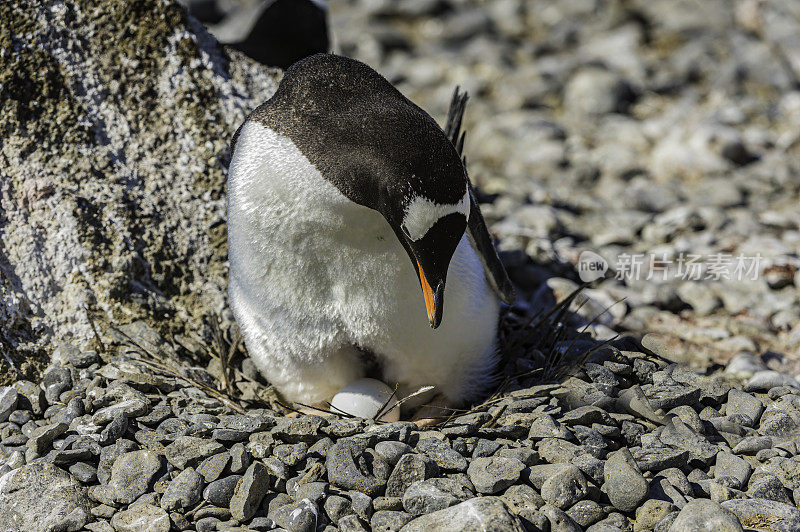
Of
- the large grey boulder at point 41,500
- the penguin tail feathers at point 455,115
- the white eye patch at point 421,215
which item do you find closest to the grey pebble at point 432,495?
the white eye patch at point 421,215

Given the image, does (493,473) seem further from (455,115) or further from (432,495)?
(455,115)

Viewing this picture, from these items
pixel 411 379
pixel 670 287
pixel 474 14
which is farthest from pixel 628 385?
pixel 474 14

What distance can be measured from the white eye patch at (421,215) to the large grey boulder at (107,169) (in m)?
1.22

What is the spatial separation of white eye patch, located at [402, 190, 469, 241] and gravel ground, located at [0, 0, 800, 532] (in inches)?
22.3

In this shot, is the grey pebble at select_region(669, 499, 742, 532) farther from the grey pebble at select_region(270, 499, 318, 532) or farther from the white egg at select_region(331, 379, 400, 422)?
the white egg at select_region(331, 379, 400, 422)

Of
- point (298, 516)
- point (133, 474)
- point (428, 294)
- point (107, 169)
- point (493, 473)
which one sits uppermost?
point (107, 169)

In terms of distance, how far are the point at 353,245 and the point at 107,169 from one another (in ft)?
3.88

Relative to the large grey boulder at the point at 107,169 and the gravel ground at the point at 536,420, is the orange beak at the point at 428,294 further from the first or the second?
the large grey boulder at the point at 107,169

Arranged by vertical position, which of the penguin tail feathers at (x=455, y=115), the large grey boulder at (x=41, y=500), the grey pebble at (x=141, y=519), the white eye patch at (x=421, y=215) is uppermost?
the white eye patch at (x=421, y=215)

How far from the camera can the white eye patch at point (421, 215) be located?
2037 millimetres

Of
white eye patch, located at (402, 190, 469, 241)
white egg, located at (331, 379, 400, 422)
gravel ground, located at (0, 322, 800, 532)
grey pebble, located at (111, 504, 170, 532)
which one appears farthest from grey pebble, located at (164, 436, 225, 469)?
white eye patch, located at (402, 190, 469, 241)

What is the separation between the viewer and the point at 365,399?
253 centimetres

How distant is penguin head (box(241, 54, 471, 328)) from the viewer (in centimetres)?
205

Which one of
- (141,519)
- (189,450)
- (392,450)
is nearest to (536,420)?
(392,450)
